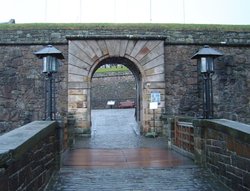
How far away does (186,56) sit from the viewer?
15172mm

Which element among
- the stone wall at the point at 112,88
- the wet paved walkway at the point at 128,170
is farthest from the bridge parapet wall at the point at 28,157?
the stone wall at the point at 112,88

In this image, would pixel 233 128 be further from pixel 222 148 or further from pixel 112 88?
pixel 112 88

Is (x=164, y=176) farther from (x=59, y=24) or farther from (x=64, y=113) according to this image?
(x=59, y=24)

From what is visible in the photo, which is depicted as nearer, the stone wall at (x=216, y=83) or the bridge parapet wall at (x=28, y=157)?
the bridge parapet wall at (x=28, y=157)

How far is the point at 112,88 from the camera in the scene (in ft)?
103

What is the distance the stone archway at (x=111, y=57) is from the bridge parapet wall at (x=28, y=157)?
724cm

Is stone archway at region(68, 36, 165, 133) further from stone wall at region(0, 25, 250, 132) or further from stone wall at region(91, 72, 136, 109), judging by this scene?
stone wall at region(91, 72, 136, 109)

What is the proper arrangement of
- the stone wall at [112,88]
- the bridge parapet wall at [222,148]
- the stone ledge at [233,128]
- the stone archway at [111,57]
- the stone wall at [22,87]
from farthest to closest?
the stone wall at [112,88] → the stone wall at [22,87] → the stone archway at [111,57] → the bridge parapet wall at [222,148] → the stone ledge at [233,128]

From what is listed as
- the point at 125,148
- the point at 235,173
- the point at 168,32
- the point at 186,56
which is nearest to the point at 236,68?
the point at 186,56

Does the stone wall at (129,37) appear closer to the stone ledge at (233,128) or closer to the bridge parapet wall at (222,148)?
the bridge parapet wall at (222,148)

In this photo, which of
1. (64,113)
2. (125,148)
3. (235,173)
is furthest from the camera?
(64,113)

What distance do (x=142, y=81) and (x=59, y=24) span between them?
14.1 feet

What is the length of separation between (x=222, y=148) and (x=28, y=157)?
3271 mm

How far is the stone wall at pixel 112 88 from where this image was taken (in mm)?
30300
